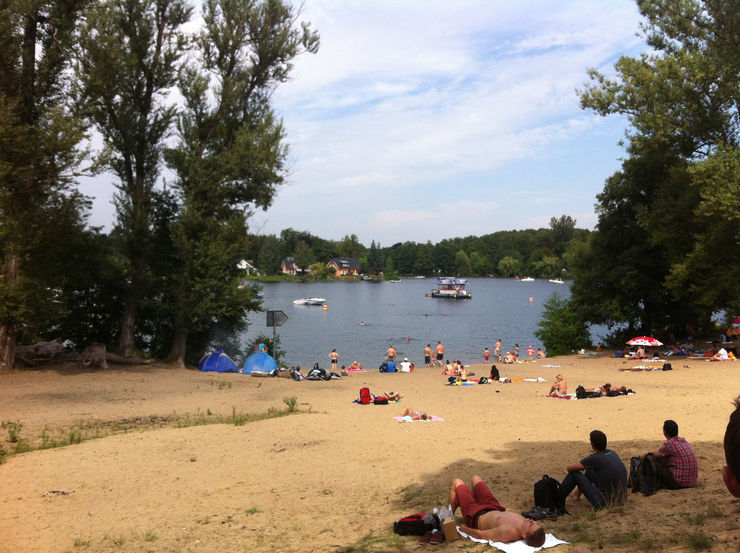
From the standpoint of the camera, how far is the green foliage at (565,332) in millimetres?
39928

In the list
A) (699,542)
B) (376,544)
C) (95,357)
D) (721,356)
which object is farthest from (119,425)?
(721,356)

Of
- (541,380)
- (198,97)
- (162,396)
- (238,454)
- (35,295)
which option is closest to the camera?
(238,454)

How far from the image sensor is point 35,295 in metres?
21.5

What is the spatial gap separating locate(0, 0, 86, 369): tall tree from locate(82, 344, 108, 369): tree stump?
9.83 ft

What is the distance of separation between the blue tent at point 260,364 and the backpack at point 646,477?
20978 millimetres

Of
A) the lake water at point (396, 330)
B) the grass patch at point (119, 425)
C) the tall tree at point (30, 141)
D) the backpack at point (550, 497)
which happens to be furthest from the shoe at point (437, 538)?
the lake water at point (396, 330)

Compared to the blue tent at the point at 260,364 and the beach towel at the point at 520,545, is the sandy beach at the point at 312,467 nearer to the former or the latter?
the beach towel at the point at 520,545

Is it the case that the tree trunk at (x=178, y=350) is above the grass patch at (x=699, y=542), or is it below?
below

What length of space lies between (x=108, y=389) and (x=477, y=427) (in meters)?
13.7

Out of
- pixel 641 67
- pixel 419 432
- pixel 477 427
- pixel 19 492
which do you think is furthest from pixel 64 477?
pixel 641 67

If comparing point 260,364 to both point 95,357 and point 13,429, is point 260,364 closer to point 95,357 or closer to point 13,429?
point 95,357

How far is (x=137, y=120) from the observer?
26.6 m

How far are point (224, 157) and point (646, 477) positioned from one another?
2384 cm

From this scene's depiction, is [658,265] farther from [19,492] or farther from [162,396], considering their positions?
[19,492]
